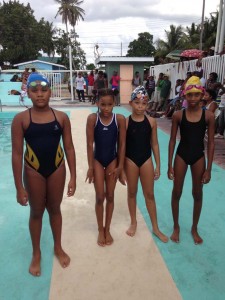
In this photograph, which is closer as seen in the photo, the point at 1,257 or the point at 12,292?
the point at 12,292

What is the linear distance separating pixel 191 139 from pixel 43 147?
5.09 feet

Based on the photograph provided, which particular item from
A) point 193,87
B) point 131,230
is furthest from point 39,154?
point 193,87

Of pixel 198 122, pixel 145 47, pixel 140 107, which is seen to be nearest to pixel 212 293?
pixel 198 122

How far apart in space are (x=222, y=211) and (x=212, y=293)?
1.63 meters

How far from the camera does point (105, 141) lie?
113 inches

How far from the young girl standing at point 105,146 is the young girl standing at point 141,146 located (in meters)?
0.15

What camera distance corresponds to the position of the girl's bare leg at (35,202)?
8.16 ft

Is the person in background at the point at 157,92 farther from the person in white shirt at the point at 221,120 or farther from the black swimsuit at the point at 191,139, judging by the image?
the black swimsuit at the point at 191,139

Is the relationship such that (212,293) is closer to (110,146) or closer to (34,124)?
(110,146)

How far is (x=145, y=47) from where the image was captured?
72188 millimetres

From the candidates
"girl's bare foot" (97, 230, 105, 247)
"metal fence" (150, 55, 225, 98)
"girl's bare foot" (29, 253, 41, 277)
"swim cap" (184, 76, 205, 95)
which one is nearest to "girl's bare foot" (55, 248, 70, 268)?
"girl's bare foot" (29, 253, 41, 277)

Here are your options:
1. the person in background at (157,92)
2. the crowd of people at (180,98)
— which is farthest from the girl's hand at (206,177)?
the person in background at (157,92)

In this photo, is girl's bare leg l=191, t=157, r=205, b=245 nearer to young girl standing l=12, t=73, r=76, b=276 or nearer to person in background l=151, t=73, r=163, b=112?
young girl standing l=12, t=73, r=76, b=276

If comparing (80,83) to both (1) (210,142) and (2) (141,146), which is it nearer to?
(2) (141,146)
